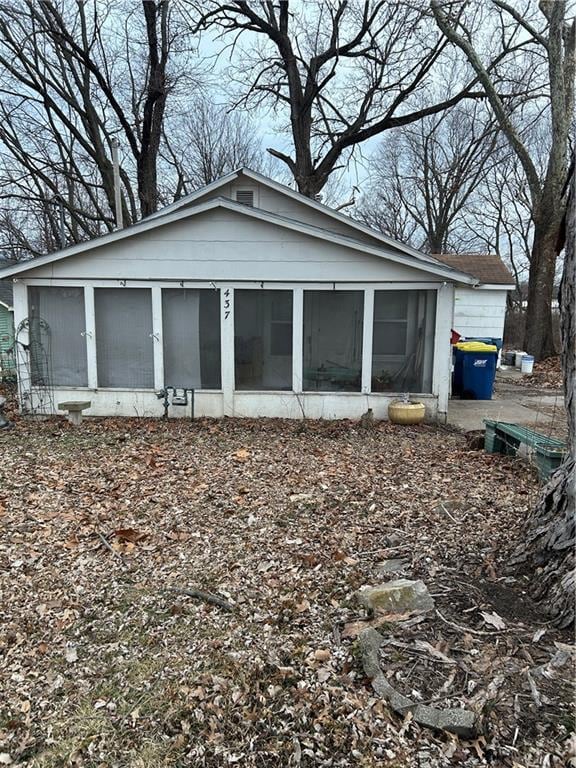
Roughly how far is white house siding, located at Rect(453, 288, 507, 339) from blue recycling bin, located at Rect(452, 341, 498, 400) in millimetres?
4570

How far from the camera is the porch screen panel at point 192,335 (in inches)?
305

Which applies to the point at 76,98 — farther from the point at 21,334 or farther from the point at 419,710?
the point at 419,710

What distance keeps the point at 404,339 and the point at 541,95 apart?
1257cm

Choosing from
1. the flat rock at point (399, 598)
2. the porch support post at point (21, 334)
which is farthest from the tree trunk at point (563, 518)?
the porch support post at point (21, 334)

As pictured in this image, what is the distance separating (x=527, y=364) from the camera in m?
14.5

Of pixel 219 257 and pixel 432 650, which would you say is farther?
pixel 219 257

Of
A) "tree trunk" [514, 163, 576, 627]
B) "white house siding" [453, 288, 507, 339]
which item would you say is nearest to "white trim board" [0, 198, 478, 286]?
"tree trunk" [514, 163, 576, 627]

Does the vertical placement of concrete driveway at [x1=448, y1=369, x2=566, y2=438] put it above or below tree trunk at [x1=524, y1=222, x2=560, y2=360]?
below

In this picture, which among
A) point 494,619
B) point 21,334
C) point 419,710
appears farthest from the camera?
point 21,334

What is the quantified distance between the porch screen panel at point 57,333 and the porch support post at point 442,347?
5706mm

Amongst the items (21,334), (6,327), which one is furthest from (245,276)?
(6,327)

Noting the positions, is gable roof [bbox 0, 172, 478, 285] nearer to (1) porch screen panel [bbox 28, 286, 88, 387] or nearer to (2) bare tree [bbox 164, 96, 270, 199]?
(1) porch screen panel [bbox 28, 286, 88, 387]

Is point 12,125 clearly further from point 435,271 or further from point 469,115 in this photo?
point 469,115

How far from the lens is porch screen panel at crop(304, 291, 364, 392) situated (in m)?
7.64
